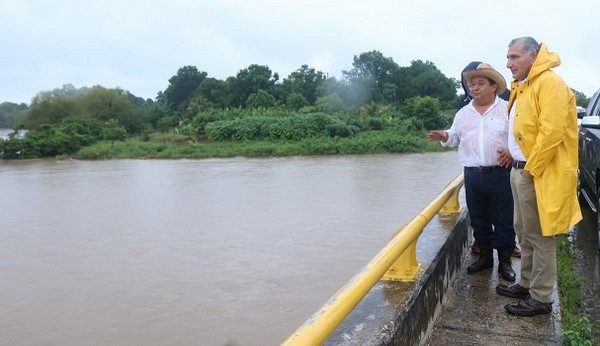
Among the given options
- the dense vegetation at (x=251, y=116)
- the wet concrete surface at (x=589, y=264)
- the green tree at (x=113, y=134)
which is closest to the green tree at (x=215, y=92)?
the dense vegetation at (x=251, y=116)

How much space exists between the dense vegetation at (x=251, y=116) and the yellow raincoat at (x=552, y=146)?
2627 centimetres

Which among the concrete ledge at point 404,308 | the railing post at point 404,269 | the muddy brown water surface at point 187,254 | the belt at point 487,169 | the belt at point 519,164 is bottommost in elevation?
the muddy brown water surface at point 187,254

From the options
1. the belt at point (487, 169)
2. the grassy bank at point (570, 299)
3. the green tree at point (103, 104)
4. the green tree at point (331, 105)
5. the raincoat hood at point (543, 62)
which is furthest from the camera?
the green tree at point (103, 104)

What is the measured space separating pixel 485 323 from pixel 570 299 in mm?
904

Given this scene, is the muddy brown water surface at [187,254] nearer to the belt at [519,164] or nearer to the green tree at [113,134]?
the belt at [519,164]

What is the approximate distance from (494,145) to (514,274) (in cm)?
88

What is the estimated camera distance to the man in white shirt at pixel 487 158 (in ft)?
11.3

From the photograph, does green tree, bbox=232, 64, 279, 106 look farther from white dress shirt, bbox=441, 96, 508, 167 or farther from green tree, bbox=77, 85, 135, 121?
white dress shirt, bbox=441, 96, 508, 167

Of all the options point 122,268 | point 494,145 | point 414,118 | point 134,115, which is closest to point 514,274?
point 494,145

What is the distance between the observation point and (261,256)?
7.49m

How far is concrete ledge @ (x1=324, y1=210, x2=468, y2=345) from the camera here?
2260 mm

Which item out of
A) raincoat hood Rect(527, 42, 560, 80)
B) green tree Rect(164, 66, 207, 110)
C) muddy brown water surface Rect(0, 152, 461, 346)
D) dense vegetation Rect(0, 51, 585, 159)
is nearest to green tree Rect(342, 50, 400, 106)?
dense vegetation Rect(0, 51, 585, 159)

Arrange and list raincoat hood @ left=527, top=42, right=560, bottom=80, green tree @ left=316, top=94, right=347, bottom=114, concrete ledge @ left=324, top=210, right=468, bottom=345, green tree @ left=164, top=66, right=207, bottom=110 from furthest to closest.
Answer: green tree @ left=164, top=66, right=207, bottom=110 → green tree @ left=316, top=94, right=347, bottom=114 → raincoat hood @ left=527, top=42, right=560, bottom=80 → concrete ledge @ left=324, top=210, right=468, bottom=345

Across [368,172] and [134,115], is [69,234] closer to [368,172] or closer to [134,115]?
[368,172]
